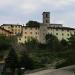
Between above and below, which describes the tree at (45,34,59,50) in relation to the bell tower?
below

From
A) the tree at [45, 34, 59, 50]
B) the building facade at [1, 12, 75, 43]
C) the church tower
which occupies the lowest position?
the tree at [45, 34, 59, 50]

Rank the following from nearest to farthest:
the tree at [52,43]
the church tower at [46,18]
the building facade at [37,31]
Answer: the tree at [52,43], the building facade at [37,31], the church tower at [46,18]

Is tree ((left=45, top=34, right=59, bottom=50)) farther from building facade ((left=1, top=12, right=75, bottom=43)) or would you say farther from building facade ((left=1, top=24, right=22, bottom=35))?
building facade ((left=1, top=24, right=22, bottom=35))

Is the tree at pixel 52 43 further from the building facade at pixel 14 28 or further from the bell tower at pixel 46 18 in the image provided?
the bell tower at pixel 46 18

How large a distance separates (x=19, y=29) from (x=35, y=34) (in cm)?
307

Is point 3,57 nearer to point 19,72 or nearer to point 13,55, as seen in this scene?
point 19,72

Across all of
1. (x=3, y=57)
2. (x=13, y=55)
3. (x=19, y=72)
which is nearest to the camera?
(x=19, y=72)

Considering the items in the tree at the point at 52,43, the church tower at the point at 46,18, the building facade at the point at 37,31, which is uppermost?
the church tower at the point at 46,18

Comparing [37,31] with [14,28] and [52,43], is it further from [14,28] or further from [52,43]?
[52,43]

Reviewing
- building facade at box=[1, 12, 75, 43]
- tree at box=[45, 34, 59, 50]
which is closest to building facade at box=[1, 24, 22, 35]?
building facade at box=[1, 12, 75, 43]

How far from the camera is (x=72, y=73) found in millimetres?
15125

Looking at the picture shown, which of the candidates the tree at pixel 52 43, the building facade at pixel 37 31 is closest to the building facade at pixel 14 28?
the building facade at pixel 37 31

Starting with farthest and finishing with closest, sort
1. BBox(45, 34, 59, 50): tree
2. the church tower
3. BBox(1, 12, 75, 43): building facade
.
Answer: the church tower → BBox(1, 12, 75, 43): building facade → BBox(45, 34, 59, 50): tree

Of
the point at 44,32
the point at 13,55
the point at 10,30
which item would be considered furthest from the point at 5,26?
the point at 13,55
